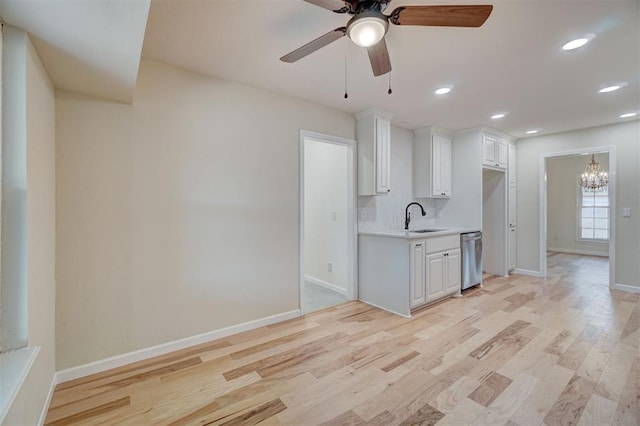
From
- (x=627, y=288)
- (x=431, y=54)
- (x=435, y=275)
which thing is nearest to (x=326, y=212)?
(x=435, y=275)

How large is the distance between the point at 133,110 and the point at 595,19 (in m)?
3.42

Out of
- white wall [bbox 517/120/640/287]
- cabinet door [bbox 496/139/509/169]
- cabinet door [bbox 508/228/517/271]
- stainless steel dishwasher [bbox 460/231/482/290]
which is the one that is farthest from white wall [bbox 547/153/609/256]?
stainless steel dishwasher [bbox 460/231/482/290]

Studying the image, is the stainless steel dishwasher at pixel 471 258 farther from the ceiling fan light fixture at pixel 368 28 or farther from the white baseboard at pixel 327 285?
the ceiling fan light fixture at pixel 368 28

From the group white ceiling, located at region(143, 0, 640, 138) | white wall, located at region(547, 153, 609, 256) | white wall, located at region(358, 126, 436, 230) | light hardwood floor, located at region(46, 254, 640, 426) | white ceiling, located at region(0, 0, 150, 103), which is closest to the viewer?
white ceiling, located at region(0, 0, 150, 103)

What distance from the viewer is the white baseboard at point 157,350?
206cm

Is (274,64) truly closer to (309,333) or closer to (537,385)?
(309,333)

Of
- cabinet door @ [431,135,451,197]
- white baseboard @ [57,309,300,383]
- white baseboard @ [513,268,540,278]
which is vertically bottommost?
white baseboard @ [57,309,300,383]

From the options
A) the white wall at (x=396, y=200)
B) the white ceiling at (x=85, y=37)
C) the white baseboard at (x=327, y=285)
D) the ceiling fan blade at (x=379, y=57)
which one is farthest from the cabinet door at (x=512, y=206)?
the white ceiling at (x=85, y=37)

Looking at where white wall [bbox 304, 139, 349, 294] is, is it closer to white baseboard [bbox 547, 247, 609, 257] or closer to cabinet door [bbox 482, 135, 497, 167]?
cabinet door [bbox 482, 135, 497, 167]

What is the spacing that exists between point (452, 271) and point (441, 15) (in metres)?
3.20

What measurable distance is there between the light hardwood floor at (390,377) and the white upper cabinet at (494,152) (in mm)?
2448

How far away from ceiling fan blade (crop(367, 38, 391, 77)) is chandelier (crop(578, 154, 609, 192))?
7.32m

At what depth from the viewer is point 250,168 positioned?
9.38 feet

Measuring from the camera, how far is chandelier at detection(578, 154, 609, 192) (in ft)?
21.4
